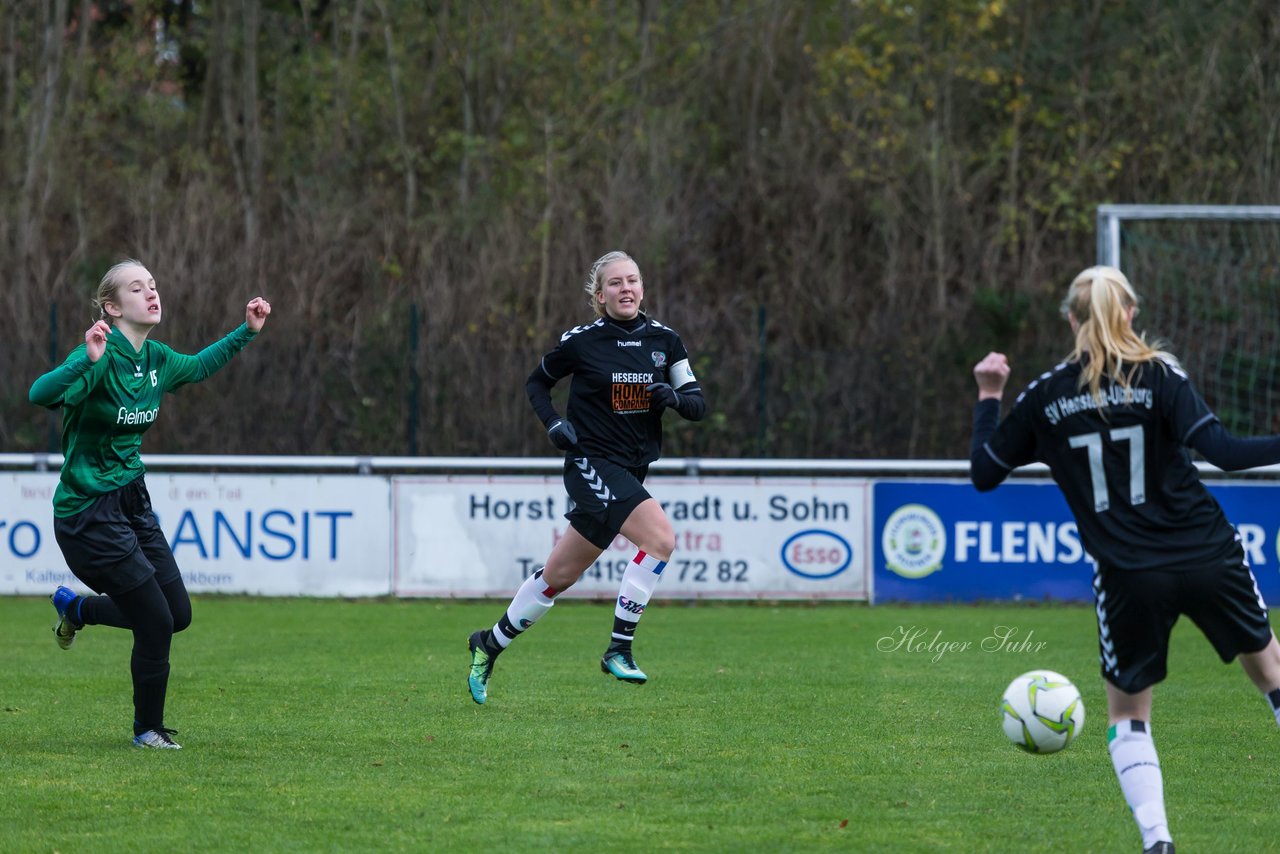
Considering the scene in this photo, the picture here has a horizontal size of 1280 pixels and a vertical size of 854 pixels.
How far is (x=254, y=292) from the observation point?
1927 cm

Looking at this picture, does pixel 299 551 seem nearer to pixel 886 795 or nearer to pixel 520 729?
pixel 520 729

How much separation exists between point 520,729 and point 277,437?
9.51 meters

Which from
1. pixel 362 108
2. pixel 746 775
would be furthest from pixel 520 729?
pixel 362 108

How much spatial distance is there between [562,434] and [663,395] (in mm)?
523

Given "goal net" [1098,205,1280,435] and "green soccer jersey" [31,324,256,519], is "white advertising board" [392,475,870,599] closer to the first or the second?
"goal net" [1098,205,1280,435]

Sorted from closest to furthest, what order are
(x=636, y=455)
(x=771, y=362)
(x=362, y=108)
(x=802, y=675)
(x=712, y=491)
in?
(x=636, y=455)
(x=802, y=675)
(x=712, y=491)
(x=771, y=362)
(x=362, y=108)

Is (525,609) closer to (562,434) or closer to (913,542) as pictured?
(562,434)

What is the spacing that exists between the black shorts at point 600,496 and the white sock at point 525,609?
33cm

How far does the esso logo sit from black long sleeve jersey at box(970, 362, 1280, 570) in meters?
8.53

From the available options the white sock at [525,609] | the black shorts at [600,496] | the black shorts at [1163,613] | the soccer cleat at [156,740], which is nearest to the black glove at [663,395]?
the black shorts at [600,496]

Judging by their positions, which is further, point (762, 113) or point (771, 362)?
point (762, 113)

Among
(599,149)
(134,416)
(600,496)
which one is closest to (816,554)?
(600,496)

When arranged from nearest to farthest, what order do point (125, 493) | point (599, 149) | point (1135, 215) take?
1. point (125, 493)
2. point (1135, 215)
3. point (599, 149)

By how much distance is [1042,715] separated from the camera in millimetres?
5387
